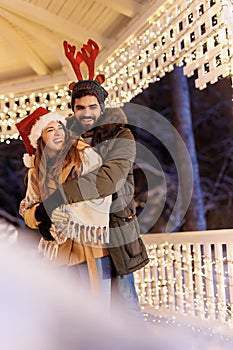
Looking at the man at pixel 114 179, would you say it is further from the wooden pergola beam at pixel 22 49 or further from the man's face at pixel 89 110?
the wooden pergola beam at pixel 22 49

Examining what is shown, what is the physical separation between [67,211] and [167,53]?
1.88 metres

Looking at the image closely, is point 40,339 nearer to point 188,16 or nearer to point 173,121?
point 188,16

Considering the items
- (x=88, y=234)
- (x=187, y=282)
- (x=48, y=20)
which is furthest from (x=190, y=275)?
(x=48, y=20)

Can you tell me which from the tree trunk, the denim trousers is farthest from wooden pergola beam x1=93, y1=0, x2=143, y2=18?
the tree trunk

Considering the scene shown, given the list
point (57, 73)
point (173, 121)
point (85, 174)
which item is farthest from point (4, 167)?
point (85, 174)

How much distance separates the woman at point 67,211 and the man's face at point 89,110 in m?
0.12

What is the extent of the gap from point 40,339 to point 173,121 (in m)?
6.98

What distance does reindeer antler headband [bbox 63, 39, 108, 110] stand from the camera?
2535 millimetres

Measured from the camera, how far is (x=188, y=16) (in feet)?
11.1

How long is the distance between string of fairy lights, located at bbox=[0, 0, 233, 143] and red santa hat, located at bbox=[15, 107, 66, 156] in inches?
15.5

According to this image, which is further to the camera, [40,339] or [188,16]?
[188,16]

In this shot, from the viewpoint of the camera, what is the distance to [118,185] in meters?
2.44

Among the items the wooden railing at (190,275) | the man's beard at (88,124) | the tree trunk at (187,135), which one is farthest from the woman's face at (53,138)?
the tree trunk at (187,135)

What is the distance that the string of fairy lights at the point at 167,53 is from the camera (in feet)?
10.00
